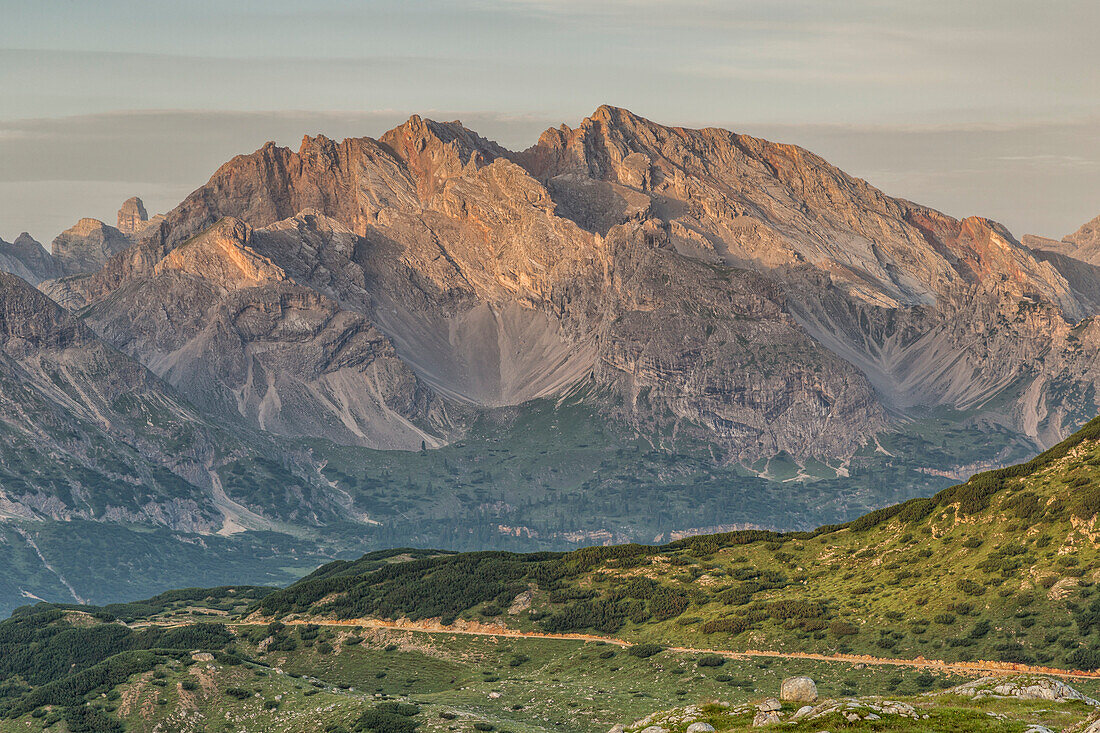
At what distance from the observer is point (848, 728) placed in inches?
4719

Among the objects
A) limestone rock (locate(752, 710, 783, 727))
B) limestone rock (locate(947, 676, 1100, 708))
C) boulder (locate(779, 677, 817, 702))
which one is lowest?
limestone rock (locate(947, 676, 1100, 708))

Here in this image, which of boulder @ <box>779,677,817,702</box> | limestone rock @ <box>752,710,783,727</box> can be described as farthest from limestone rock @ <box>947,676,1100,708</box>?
limestone rock @ <box>752,710,783,727</box>

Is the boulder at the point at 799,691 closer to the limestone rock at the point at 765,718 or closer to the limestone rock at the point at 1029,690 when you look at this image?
the limestone rock at the point at 765,718

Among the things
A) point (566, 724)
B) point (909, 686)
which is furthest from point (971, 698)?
point (566, 724)

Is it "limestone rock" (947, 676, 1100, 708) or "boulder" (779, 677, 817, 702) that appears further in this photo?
"limestone rock" (947, 676, 1100, 708)

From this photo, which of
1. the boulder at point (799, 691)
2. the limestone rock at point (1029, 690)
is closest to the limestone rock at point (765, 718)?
the boulder at point (799, 691)

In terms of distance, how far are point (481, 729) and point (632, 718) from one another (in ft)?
68.8

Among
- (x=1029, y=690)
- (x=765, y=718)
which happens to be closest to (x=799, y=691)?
(x=765, y=718)

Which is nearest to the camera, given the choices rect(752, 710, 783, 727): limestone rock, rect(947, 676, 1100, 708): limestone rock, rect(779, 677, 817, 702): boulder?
rect(752, 710, 783, 727): limestone rock

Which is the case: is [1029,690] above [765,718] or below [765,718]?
below

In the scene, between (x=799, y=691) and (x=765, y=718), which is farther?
(x=799, y=691)

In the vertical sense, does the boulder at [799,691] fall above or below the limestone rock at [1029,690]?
above

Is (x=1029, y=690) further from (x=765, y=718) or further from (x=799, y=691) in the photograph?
(x=765, y=718)

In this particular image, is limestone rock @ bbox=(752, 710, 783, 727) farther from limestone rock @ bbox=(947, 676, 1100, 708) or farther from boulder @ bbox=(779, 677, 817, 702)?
limestone rock @ bbox=(947, 676, 1100, 708)
